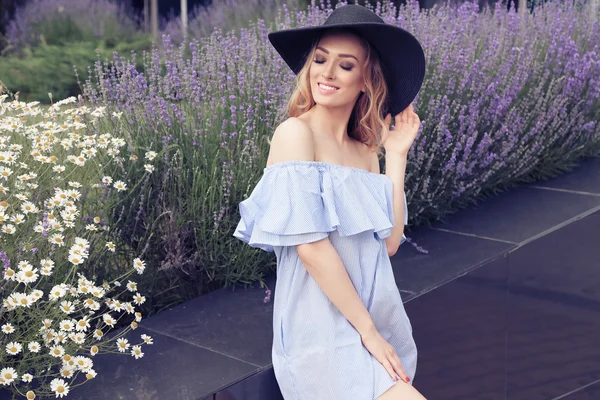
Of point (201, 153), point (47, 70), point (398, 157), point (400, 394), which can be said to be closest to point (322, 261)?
point (400, 394)

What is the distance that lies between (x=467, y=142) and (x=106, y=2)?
289 inches

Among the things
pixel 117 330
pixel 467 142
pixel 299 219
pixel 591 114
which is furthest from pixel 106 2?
pixel 299 219

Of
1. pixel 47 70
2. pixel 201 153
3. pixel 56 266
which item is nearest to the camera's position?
pixel 56 266

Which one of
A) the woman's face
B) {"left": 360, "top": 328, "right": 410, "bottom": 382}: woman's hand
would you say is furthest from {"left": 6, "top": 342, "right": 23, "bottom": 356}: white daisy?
the woman's face

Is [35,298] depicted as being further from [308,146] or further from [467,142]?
[467,142]

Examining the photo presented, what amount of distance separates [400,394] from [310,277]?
36 centimetres

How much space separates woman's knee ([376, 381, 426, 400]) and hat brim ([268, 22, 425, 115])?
78 centimetres

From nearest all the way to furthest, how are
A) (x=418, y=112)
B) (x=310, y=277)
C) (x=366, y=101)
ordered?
1. (x=310, y=277)
2. (x=366, y=101)
3. (x=418, y=112)

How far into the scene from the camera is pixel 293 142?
2.17 m

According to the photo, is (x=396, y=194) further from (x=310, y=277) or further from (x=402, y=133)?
(x=310, y=277)

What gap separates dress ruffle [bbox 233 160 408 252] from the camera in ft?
6.93

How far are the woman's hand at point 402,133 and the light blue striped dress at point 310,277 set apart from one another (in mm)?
161

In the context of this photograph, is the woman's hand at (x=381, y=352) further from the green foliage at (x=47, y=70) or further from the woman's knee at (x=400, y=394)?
the green foliage at (x=47, y=70)

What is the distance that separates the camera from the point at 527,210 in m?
4.15
